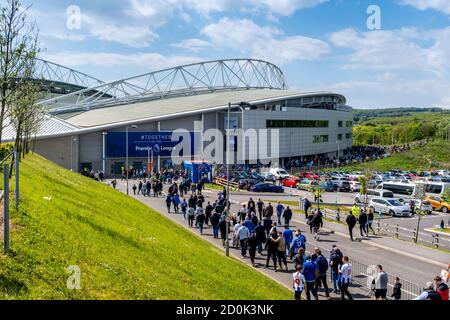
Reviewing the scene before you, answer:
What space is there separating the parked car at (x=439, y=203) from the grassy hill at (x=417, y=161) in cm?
3244

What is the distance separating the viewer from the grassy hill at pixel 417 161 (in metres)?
74.9

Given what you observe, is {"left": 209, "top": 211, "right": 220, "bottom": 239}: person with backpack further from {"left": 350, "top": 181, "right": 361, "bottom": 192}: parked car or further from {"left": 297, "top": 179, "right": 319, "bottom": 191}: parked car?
{"left": 350, "top": 181, "right": 361, "bottom": 192}: parked car

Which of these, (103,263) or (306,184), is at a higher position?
(103,263)

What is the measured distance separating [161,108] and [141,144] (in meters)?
10.6

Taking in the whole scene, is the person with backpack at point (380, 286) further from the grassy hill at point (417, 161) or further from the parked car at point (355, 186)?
the grassy hill at point (417, 161)

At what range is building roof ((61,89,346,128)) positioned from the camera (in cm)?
5983

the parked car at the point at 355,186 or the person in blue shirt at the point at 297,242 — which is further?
the parked car at the point at 355,186

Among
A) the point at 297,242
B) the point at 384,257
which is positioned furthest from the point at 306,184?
the point at 297,242

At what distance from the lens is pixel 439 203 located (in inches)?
1414

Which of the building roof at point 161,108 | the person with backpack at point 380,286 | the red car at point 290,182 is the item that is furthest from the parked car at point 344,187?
the person with backpack at point 380,286

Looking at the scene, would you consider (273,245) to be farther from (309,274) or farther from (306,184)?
(306,184)
